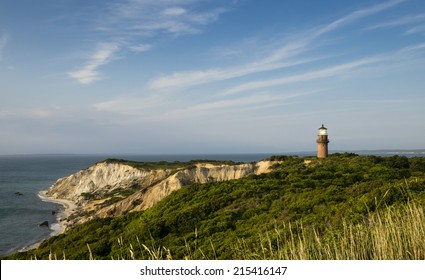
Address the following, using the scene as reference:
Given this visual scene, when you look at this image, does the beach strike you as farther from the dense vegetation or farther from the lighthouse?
the lighthouse

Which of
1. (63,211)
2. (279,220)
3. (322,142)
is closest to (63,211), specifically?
(63,211)

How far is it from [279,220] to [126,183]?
58797 millimetres

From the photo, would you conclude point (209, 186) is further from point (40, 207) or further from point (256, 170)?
point (40, 207)

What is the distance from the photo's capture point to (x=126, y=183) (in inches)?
2825

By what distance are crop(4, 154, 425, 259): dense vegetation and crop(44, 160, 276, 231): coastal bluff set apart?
15816 millimetres

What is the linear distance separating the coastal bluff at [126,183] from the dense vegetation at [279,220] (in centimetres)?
1582

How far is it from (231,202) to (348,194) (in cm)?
853

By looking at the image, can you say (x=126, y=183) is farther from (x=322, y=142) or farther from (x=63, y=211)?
(x=322, y=142)

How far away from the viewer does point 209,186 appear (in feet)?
108

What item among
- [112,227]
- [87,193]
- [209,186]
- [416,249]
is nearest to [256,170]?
[209,186]

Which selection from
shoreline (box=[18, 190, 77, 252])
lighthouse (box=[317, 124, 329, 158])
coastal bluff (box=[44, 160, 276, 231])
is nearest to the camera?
lighthouse (box=[317, 124, 329, 158])

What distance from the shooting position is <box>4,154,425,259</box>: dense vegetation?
618 centimetres

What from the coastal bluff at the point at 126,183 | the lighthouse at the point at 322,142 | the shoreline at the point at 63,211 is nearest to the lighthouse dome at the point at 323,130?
the lighthouse at the point at 322,142

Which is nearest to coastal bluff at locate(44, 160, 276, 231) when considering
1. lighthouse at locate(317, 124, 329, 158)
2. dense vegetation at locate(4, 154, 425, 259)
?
lighthouse at locate(317, 124, 329, 158)
